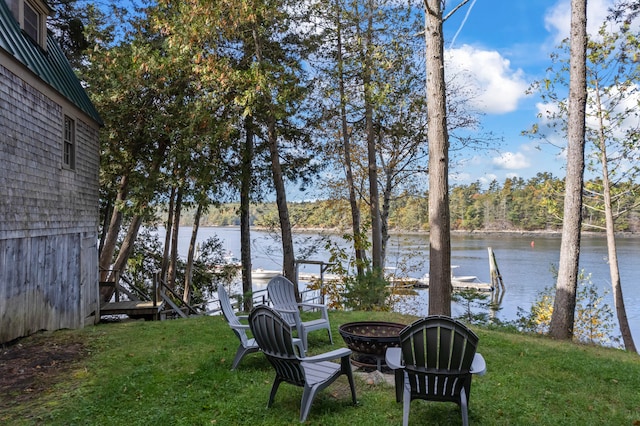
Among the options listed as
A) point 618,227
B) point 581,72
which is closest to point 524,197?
point 618,227

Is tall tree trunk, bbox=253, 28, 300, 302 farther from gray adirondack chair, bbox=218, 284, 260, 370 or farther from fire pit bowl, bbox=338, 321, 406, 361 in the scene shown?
fire pit bowl, bbox=338, 321, 406, 361

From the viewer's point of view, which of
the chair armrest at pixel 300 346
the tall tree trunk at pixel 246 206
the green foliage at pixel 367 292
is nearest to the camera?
the chair armrest at pixel 300 346

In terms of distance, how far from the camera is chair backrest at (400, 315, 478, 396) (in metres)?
3.05

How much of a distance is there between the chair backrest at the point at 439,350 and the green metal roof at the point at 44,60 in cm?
603

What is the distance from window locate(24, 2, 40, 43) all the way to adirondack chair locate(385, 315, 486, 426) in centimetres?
799

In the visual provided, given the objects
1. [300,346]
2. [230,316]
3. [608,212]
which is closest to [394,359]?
[300,346]

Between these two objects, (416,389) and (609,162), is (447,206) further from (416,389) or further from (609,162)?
(609,162)

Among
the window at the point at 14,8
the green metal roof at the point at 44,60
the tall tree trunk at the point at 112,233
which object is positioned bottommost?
the tall tree trunk at the point at 112,233

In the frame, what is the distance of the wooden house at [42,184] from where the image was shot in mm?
5695

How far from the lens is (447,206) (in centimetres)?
643

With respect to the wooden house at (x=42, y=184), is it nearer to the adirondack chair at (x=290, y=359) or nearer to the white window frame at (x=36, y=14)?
the white window frame at (x=36, y=14)

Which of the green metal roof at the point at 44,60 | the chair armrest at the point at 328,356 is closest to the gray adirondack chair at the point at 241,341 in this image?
the chair armrest at the point at 328,356

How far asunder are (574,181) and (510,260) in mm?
30393

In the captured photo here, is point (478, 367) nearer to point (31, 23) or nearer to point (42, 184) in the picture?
point (42, 184)
